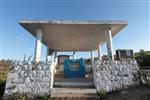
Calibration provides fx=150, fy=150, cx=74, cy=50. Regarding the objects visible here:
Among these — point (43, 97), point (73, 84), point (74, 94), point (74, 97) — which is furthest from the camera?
point (73, 84)

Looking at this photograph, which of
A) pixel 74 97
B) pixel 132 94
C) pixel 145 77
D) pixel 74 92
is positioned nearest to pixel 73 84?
pixel 74 92

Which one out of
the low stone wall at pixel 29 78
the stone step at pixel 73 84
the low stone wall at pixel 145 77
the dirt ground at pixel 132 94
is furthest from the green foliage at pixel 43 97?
the low stone wall at pixel 145 77

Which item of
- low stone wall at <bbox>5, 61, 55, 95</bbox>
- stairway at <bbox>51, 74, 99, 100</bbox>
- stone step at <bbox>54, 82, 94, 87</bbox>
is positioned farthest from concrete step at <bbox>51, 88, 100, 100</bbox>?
stone step at <bbox>54, 82, 94, 87</bbox>

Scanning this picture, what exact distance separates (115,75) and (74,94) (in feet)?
6.82

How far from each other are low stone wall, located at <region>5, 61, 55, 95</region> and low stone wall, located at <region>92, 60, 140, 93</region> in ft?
7.28

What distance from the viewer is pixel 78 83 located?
7664mm

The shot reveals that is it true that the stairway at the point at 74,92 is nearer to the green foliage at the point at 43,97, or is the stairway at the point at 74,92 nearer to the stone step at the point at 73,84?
the stone step at the point at 73,84

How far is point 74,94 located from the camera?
6184 mm

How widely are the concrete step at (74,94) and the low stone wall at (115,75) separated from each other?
0.54 m

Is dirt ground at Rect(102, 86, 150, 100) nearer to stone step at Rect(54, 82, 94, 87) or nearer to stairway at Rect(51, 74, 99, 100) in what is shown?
stairway at Rect(51, 74, 99, 100)

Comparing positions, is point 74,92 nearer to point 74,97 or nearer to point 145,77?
point 74,97

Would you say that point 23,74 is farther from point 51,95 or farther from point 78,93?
point 78,93

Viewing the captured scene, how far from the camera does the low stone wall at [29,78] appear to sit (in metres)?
6.45

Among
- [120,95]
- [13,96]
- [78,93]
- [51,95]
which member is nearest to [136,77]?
[120,95]
